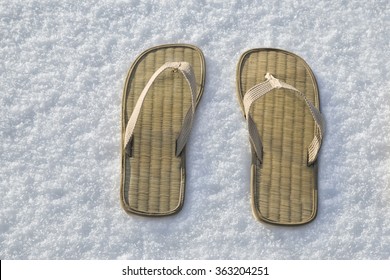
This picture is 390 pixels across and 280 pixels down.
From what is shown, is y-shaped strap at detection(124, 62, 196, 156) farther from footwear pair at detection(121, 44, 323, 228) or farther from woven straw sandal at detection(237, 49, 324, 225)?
woven straw sandal at detection(237, 49, 324, 225)

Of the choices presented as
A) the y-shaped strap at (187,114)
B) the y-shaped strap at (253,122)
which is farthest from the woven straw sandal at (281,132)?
the y-shaped strap at (187,114)

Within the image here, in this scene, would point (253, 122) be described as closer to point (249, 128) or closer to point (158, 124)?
point (249, 128)

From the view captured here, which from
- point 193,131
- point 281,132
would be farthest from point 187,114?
point 281,132

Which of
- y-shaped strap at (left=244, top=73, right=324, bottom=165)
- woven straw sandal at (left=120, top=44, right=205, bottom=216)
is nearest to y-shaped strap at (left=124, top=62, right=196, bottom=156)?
woven straw sandal at (left=120, top=44, right=205, bottom=216)

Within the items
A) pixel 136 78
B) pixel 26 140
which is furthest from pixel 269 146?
pixel 26 140

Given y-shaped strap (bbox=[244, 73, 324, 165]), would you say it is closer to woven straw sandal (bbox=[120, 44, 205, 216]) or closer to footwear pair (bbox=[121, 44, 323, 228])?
footwear pair (bbox=[121, 44, 323, 228])
